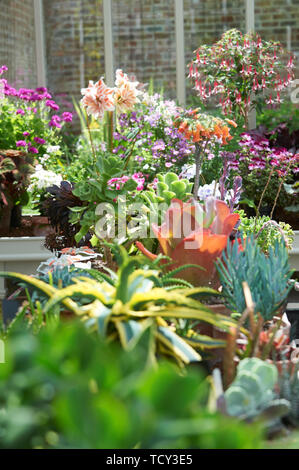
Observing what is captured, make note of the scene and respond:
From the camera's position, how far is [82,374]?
51 centimetres

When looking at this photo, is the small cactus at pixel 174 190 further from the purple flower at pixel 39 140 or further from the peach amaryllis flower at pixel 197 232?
the purple flower at pixel 39 140

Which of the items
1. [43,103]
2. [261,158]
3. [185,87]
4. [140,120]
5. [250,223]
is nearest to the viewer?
[250,223]

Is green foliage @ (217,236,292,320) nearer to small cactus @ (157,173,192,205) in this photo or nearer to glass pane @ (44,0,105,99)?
small cactus @ (157,173,192,205)

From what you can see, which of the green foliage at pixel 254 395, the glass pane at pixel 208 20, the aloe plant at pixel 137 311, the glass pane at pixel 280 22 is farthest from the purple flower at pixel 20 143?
the green foliage at pixel 254 395

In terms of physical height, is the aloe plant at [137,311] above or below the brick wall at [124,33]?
below

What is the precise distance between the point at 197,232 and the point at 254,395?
1.67ft

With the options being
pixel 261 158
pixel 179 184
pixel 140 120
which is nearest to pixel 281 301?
pixel 179 184

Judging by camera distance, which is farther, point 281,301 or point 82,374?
point 281,301

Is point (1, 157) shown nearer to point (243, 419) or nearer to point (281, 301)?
point (281, 301)

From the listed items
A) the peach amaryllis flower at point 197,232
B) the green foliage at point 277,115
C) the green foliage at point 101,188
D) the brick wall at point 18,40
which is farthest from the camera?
the brick wall at point 18,40

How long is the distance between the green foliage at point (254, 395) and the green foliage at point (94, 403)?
24cm

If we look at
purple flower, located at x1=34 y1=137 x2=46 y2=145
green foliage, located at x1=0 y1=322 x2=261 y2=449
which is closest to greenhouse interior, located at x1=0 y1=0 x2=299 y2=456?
green foliage, located at x1=0 y1=322 x2=261 y2=449

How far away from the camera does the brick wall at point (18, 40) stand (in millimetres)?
6000
